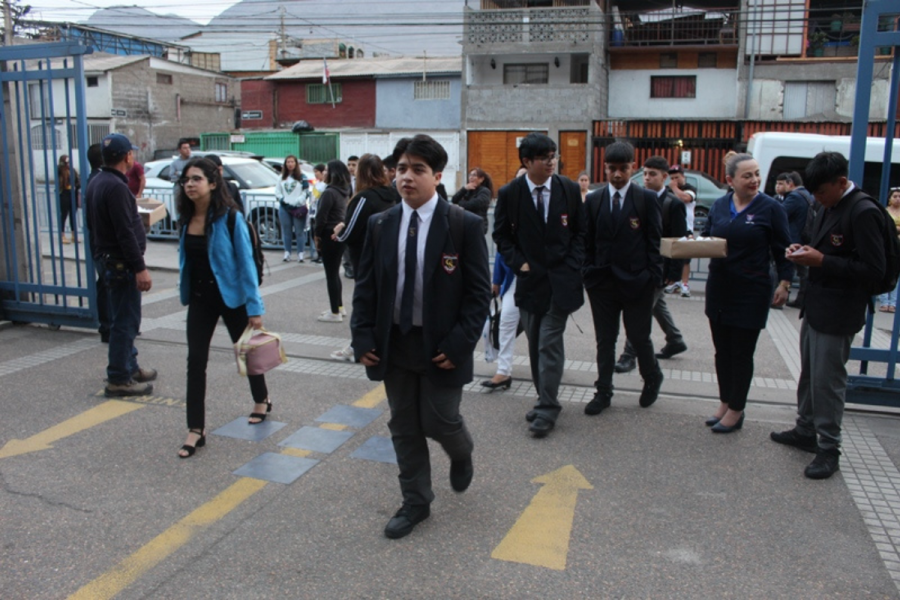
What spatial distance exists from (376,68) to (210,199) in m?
33.3

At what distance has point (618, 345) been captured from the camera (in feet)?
25.2

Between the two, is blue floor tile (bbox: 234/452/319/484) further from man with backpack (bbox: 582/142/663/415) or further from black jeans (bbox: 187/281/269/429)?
man with backpack (bbox: 582/142/663/415)

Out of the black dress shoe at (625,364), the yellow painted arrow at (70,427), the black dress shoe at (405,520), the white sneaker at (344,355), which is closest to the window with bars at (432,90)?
the white sneaker at (344,355)

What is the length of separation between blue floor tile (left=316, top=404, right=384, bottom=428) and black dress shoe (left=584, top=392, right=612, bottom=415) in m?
1.52

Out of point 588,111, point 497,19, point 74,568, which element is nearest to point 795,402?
point 74,568

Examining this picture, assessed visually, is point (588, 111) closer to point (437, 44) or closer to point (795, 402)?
point (795, 402)

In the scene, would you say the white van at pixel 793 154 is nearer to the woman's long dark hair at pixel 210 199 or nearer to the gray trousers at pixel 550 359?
the gray trousers at pixel 550 359

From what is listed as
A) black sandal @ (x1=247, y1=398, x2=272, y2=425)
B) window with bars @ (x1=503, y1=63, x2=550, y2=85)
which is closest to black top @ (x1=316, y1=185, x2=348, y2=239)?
black sandal @ (x1=247, y1=398, x2=272, y2=425)

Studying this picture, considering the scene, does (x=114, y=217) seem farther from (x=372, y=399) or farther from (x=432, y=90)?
(x=432, y=90)

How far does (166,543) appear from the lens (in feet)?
12.0

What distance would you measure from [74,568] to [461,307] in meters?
2.11

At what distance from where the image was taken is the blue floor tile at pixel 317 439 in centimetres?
488

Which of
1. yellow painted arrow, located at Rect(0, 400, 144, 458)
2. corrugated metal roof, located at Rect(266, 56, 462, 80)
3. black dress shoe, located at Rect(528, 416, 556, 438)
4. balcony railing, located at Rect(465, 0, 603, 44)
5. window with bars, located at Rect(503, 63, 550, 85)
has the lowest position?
yellow painted arrow, located at Rect(0, 400, 144, 458)

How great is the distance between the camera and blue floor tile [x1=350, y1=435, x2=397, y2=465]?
185 inches
